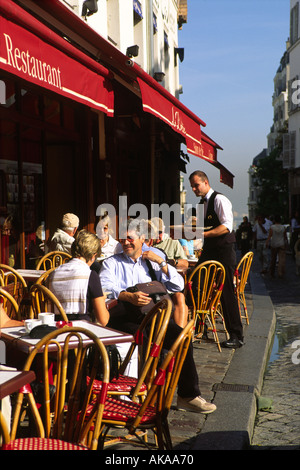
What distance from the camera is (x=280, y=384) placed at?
6.13 metres

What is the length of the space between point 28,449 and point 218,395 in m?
2.74

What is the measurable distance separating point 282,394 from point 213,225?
7.68 ft

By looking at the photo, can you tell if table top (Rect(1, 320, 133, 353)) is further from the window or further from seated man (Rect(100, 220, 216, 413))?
the window

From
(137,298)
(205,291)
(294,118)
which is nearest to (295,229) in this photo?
(294,118)

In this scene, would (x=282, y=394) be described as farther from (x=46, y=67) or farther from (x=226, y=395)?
(x=46, y=67)

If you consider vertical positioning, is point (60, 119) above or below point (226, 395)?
A: above

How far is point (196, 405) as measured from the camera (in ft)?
15.7

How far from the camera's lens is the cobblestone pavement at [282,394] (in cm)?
464

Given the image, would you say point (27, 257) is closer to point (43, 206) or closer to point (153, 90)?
point (43, 206)

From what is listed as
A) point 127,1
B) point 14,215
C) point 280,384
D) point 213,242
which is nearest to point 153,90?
point 213,242

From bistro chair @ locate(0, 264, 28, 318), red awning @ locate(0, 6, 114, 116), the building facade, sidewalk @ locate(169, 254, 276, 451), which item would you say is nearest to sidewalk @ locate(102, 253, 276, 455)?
sidewalk @ locate(169, 254, 276, 451)

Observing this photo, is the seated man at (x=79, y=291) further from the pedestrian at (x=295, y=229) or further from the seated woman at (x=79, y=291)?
the pedestrian at (x=295, y=229)

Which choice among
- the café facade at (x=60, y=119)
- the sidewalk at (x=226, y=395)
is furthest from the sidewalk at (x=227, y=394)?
the café facade at (x=60, y=119)
